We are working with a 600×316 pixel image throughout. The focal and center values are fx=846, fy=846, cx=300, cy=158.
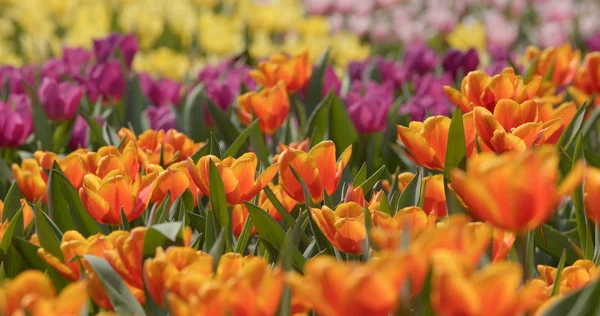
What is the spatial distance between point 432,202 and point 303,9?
5565 millimetres

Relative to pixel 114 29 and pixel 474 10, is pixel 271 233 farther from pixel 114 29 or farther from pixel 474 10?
pixel 474 10

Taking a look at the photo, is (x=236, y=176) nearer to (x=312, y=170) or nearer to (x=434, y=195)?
(x=312, y=170)

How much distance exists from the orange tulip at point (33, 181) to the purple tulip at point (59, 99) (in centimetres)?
64

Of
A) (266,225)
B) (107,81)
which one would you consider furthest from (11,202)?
(107,81)

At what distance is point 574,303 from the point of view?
86cm

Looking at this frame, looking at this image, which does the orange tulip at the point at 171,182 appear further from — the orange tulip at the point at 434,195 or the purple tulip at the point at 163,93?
the purple tulip at the point at 163,93

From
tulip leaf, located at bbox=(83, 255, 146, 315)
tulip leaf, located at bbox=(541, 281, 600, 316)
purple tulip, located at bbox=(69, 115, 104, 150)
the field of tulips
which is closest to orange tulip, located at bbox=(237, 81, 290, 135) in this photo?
the field of tulips

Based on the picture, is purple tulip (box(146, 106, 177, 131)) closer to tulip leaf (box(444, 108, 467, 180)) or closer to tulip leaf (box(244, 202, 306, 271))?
tulip leaf (box(244, 202, 306, 271))

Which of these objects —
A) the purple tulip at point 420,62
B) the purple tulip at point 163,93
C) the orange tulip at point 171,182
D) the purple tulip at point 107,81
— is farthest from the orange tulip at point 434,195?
the purple tulip at point 420,62

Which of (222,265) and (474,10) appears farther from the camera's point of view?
(474,10)

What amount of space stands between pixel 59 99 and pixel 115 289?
133 cm

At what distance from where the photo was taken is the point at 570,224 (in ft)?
5.23

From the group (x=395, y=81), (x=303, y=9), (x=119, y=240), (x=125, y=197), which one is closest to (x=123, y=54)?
(x=395, y=81)

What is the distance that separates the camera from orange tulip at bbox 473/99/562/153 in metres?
1.20
